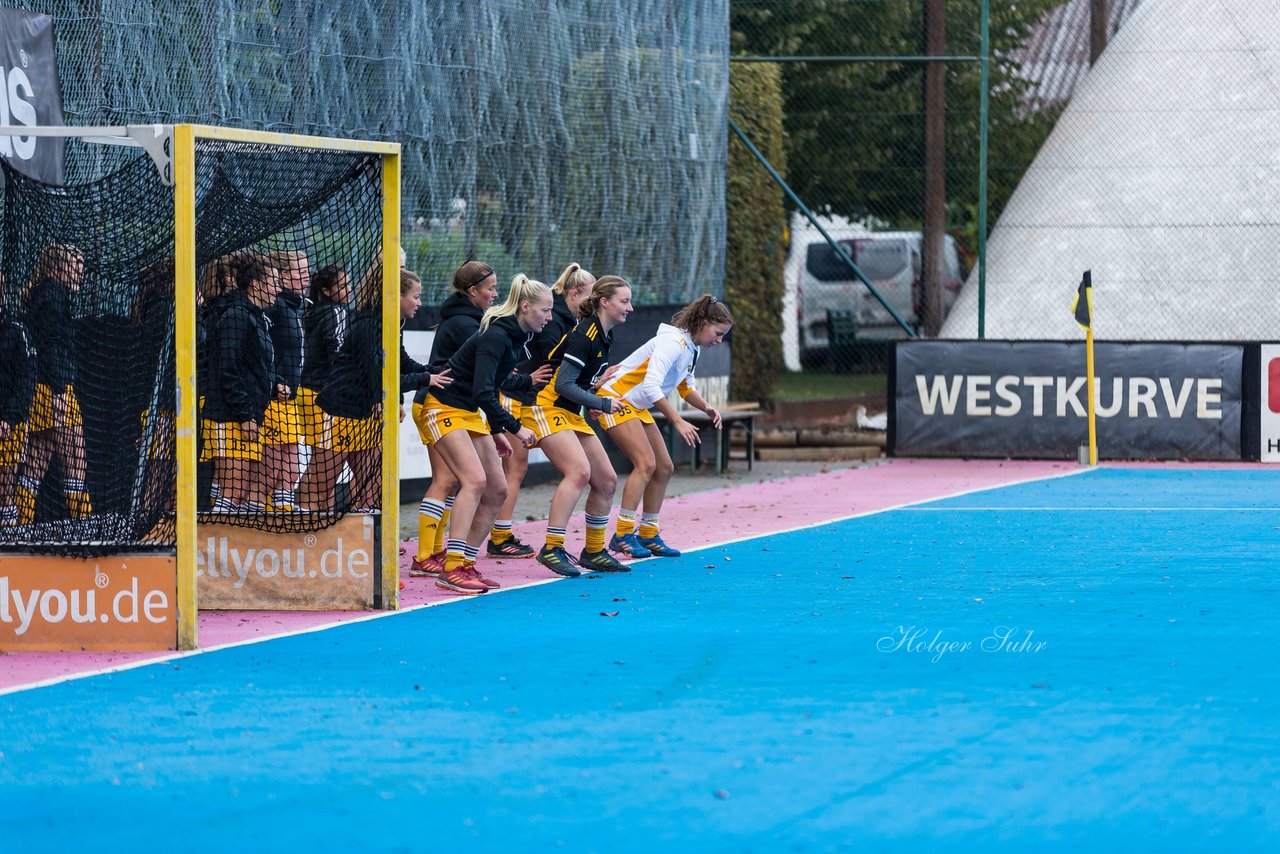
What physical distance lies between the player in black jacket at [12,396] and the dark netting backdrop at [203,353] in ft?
0.17

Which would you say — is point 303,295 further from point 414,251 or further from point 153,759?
point 414,251

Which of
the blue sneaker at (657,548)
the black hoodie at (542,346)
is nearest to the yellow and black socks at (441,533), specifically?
the black hoodie at (542,346)

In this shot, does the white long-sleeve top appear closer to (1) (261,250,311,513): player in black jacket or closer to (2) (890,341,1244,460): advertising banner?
(1) (261,250,311,513): player in black jacket

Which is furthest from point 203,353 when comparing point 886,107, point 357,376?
point 886,107

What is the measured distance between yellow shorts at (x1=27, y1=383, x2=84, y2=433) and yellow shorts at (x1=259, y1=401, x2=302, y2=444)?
1.18 metres

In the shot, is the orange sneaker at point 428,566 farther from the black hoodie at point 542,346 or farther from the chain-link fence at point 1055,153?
the chain-link fence at point 1055,153

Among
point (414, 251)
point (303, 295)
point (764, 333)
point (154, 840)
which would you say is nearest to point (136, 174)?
point (303, 295)

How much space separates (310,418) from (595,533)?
2.03 meters

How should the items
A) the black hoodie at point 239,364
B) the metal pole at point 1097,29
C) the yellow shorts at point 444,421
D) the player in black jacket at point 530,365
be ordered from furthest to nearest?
1. the metal pole at point 1097,29
2. the player in black jacket at point 530,365
3. the yellow shorts at point 444,421
4. the black hoodie at point 239,364

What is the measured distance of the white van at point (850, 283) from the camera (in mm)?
26250

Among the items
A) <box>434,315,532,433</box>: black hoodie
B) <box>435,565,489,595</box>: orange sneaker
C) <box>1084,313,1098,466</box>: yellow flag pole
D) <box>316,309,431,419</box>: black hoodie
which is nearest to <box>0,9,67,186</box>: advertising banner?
<box>316,309,431,419</box>: black hoodie

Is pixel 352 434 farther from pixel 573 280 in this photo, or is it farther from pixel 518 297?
pixel 573 280

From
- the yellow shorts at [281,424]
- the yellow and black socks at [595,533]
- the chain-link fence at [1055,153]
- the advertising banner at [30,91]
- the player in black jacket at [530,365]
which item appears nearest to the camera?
the yellow shorts at [281,424]

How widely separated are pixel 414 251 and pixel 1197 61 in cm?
1352
